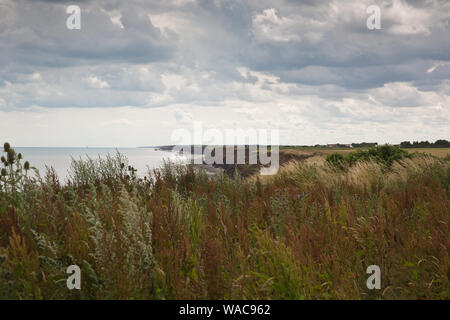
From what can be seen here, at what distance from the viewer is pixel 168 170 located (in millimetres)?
11039

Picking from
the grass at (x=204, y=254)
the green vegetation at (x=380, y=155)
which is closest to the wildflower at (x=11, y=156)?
the grass at (x=204, y=254)

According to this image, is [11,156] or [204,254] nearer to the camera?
[204,254]

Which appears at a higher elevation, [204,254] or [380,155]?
[380,155]

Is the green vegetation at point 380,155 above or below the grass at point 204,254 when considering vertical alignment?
above

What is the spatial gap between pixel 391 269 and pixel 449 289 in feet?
1.92

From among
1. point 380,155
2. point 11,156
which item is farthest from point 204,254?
point 380,155

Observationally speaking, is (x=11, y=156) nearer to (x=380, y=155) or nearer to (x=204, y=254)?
(x=204, y=254)

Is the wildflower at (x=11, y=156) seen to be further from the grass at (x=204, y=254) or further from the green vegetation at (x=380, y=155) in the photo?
the green vegetation at (x=380, y=155)

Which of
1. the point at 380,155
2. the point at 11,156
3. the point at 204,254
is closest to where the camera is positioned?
the point at 204,254
